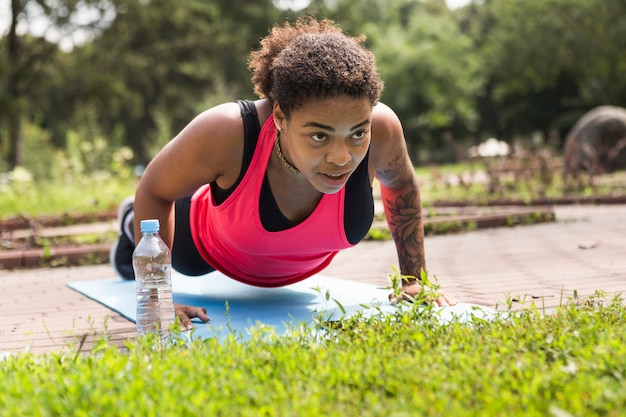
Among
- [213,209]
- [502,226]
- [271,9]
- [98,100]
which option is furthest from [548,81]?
[213,209]

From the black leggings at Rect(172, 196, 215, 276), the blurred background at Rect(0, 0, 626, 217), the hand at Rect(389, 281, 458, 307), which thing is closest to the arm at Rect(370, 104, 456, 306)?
the hand at Rect(389, 281, 458, 307)

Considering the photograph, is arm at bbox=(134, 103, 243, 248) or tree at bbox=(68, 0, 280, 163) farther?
tree at bbox=(68, 0, 280, 163)

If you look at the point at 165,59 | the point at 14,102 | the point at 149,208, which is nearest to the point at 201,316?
the point at 149,208

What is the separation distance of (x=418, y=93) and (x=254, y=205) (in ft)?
Result: 125

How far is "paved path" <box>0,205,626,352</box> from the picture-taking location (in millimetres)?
3998

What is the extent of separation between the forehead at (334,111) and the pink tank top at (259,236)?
1.50ft

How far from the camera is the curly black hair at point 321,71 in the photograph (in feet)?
10.7

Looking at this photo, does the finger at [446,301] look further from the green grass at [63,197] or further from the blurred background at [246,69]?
the blurred background at [246,69]

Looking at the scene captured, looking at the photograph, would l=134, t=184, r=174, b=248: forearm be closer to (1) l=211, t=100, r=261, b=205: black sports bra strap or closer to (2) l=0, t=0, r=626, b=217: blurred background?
(1) l=211, t=100, r=261, b=205: black sports bra strap

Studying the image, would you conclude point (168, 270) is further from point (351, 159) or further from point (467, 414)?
point (467, 414)

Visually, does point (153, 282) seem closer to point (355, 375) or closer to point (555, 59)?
point (355, 375)

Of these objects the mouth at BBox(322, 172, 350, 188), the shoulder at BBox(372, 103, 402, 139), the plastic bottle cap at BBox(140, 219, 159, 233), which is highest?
the shoulder at BBox(372, 103, 402, 139)

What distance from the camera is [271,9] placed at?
4069 cm

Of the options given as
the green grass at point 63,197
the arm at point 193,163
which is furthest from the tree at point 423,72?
the arm at point 193,163
